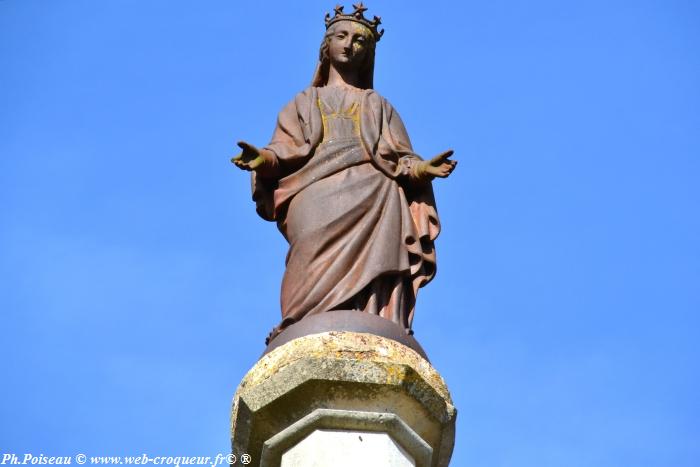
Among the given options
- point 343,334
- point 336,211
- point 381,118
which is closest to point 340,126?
point 381,118

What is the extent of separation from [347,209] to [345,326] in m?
1.02

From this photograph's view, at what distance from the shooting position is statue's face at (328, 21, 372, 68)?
9922 mm

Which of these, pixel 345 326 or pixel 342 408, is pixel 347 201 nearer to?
pixel 345 326

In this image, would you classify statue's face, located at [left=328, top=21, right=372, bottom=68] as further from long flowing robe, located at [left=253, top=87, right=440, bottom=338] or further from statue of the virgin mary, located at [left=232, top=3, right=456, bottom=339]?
long flowing robe, located at [left=253, top=87, right=440, bottom=338]

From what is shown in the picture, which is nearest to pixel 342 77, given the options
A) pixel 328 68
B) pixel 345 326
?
pixel 328 68

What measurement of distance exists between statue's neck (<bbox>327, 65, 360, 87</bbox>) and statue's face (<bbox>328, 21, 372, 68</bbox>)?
45mm

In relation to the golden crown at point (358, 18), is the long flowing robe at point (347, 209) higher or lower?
lower

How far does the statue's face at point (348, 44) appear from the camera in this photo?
32.6 feet

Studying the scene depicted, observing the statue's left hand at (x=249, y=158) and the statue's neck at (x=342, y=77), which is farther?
the statue's neck at (x=342, y=77)

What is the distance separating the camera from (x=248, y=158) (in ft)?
28.6

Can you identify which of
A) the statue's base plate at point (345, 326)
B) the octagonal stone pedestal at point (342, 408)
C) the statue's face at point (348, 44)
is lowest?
the octagonal stone pedestal at point (342, 408)

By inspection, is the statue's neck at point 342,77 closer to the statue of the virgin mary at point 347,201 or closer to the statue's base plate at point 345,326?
the statue of the virgin mary at point 347,201

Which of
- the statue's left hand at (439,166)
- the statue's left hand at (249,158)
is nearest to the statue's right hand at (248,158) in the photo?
the statue's left hand at (249,158)

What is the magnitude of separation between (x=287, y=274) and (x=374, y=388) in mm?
1351
